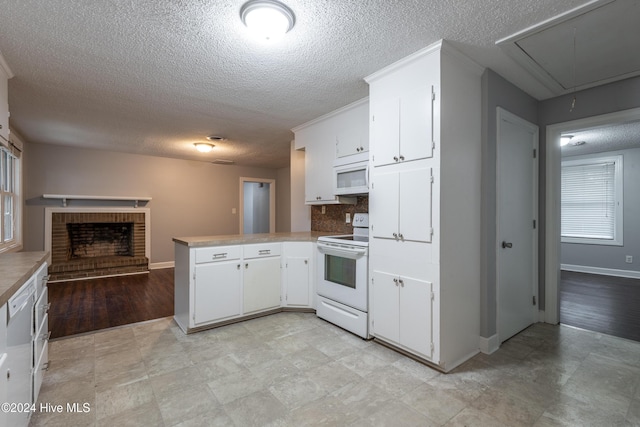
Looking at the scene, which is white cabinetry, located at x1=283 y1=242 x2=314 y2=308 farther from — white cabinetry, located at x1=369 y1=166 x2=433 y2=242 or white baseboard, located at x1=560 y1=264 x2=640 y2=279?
white baseboard, located at x1=560 y1=264 x2=640 y2=279

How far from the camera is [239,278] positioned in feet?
10.1

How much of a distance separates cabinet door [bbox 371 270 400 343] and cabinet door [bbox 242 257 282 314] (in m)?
1.22

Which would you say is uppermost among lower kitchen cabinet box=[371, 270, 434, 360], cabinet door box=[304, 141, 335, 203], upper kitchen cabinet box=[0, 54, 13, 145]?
upper kitchen cabinet box=[0, 54, 13, 145]

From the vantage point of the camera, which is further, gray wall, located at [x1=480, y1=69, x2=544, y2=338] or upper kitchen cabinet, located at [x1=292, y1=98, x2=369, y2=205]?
upper kitchen cabinet, located at [x1=292, y1=98, x2=369, y2=205]

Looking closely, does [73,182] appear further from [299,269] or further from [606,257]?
[606,257]

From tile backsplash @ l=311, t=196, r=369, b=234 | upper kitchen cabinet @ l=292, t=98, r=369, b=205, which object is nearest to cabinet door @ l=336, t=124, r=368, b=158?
upper kitchen cabinet @ l=292, t=98, r=369, b=205

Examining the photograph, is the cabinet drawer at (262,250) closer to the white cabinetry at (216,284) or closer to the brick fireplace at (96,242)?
the white cabinetry at (216,284)

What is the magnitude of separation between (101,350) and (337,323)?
2073mm

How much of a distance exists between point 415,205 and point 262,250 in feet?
5.74

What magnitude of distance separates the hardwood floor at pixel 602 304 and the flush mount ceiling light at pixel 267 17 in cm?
385

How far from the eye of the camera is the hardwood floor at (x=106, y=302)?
310 centimetres

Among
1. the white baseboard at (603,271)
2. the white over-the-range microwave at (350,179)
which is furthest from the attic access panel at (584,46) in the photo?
the white baseboard at (603,271)

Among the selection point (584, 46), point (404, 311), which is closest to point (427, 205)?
point (404, 311)

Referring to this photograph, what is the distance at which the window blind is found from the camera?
5457 mm
